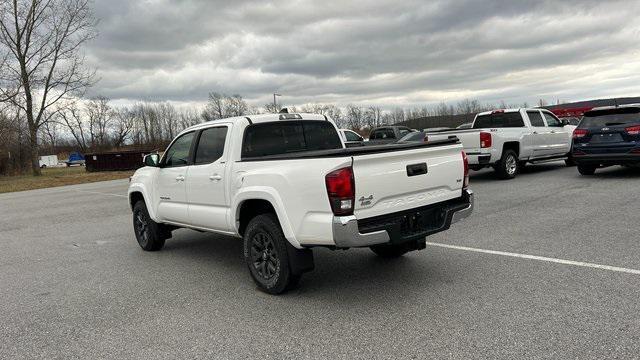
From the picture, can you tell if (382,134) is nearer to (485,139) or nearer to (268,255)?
(485,139)

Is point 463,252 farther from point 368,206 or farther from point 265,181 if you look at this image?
point 265,181

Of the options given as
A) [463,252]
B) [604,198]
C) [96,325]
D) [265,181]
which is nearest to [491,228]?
[463,252]

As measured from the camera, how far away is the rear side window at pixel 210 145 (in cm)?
572

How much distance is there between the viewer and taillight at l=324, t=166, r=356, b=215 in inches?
162

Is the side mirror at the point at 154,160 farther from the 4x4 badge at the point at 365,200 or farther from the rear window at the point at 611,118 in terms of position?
the rear window at the point at 611,118

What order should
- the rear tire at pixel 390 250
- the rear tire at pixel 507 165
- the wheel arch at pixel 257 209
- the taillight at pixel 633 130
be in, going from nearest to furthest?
the wheel arch at pixel 257 209, the rear tire at pixel 390 250, the taillight at pixel 633 130, the rear tire at pixel 507 165

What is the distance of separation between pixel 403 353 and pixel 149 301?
2.78m

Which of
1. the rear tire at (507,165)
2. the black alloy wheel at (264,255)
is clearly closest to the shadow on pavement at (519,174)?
the rear tire at (507,165)

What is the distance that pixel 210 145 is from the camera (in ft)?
19.5

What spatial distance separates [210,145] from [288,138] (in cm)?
98

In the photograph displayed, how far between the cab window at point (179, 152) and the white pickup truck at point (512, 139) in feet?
26.9

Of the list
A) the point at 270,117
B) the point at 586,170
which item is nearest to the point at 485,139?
the point at 586,170

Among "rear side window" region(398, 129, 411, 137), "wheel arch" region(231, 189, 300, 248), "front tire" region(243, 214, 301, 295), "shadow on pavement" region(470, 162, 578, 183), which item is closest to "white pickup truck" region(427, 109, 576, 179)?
"shadow on pavement" region(470, 162, 578, 183)

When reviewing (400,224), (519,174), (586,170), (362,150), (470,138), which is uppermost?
(362,150)
